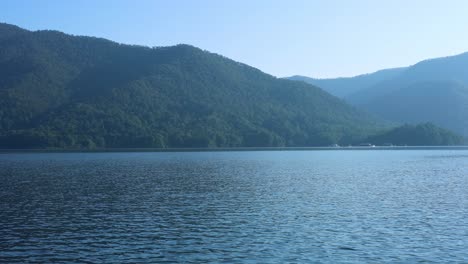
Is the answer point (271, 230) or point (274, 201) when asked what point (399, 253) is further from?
point (274, 201)

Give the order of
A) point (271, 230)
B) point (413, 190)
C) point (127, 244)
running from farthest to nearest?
point (413, 190) < point (271, 230) < point (127, 244)

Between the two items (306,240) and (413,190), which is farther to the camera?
(413,190)

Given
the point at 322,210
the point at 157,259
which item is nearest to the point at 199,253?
the point at 157,259

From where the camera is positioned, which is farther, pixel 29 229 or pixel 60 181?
pixel 60 181

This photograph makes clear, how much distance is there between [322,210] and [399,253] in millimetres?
17112

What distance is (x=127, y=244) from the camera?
3494cm

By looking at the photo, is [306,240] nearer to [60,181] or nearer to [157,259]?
[157,259]

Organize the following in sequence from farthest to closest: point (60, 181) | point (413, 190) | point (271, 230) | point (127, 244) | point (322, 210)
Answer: point (60, 181) < point (413, 190) < point (322, 210) < point (271, 230) < point (127, 244)

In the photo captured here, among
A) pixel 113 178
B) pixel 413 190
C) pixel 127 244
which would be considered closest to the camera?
pixel 127 244

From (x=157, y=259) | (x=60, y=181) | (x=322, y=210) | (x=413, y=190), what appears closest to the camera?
(x=157, y=259)

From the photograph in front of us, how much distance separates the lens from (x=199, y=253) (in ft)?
106

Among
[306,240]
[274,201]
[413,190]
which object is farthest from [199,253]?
[413,190]

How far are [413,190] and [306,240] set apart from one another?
115ft

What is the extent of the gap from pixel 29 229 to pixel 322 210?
25.8 metres
